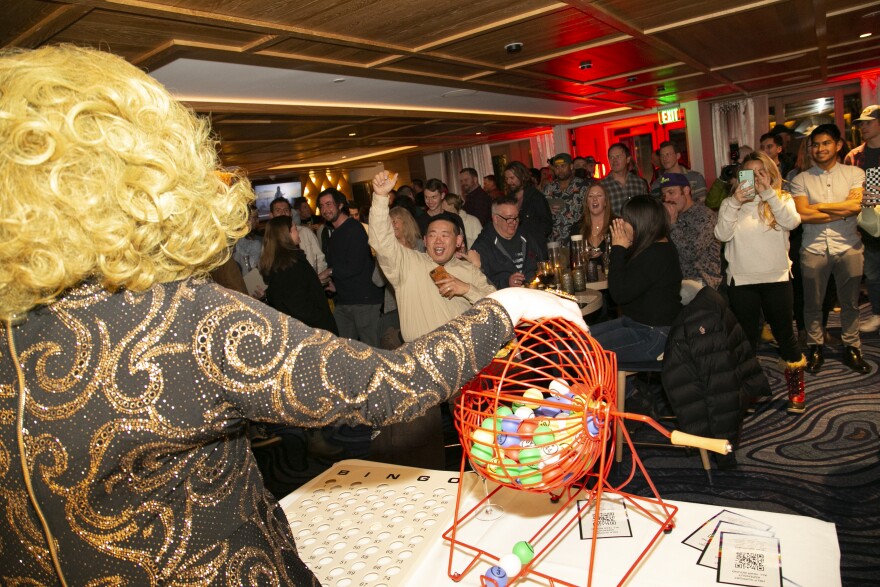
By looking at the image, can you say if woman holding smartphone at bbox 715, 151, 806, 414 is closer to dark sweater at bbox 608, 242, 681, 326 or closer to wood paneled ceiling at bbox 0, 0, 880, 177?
dark sweater at bbox 608, 242, 681, 326

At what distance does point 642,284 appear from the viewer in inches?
126

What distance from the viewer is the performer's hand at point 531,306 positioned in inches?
36.1

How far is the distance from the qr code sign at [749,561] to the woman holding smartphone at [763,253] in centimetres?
284

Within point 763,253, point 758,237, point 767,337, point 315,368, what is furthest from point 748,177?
point 315,368

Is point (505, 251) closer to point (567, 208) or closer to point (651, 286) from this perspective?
point (651, 286)

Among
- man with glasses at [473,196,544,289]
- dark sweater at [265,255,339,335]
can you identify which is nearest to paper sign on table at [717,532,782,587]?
man with glasses at [473,196,544,289]

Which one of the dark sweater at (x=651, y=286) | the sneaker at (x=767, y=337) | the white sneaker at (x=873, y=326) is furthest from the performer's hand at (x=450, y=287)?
the white sneaker at (x=873, y=326)

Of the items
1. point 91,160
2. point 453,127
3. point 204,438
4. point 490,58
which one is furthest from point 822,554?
point 453,127

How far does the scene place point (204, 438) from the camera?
0.78 m

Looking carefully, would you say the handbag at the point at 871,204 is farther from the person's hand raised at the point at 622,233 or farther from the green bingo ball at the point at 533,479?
the green bingo ball at the point at 533,479

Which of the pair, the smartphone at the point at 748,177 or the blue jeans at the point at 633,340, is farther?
the smartphone at the point at 748,177

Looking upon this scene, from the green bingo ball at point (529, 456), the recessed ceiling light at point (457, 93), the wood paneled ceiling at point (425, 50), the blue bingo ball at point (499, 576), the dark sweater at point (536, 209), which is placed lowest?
the blue bingo ball at point (499, 576)

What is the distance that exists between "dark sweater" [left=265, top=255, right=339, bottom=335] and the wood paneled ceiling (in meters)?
1.51

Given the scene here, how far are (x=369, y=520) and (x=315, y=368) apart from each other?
74 centimetres
